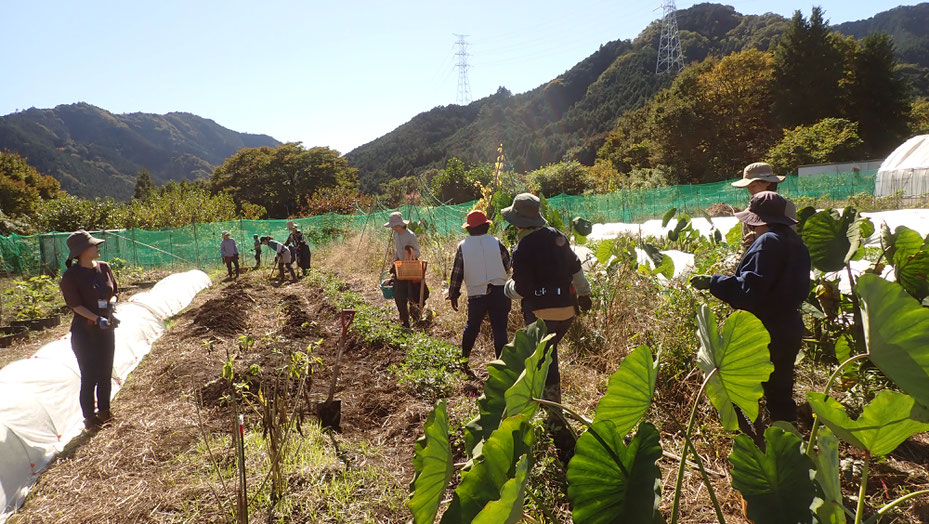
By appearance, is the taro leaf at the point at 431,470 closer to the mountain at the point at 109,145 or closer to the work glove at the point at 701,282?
the work glove at the point at 701,282

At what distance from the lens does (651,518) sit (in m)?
1.12

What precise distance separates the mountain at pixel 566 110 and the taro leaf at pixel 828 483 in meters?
51.2

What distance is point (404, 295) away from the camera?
6.00 metres

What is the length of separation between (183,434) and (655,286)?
4021 mm

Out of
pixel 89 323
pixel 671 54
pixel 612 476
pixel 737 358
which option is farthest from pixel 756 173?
pixel 671 54

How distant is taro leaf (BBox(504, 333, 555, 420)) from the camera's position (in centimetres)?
118

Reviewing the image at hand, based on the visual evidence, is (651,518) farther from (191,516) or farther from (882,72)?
(882,72)

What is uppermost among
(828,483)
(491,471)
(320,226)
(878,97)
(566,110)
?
(566,110)

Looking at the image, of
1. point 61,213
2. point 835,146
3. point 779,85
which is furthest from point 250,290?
point 779,85

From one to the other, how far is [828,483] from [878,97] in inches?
1512

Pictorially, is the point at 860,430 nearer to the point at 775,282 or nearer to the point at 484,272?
the point at 775,282

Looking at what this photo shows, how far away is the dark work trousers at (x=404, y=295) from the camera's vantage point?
19.5 ft

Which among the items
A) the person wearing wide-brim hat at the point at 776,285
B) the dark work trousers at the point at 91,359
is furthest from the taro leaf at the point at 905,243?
the dark work trousers at the point at 91,359

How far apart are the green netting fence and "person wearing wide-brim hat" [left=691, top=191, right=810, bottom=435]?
30.5ft
